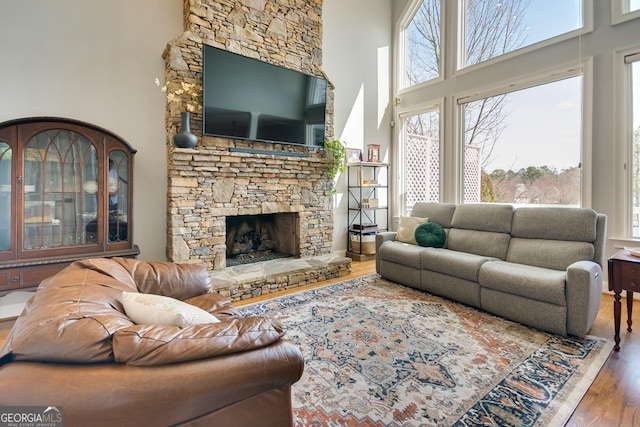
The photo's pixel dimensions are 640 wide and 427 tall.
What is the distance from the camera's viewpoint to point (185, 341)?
970 mm

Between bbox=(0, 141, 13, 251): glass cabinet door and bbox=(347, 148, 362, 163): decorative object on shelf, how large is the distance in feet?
12.8

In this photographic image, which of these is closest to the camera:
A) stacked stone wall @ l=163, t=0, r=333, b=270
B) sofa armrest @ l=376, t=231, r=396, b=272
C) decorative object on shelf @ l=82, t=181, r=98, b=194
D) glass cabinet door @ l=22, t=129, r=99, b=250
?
glass cabinet door @ l=22, t=129, r=99, b=250

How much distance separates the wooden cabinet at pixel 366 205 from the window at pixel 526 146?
1372mm

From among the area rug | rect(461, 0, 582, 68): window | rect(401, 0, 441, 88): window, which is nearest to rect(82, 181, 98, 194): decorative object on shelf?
the area rug

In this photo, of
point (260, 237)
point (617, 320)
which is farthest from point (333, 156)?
point (617, 320)

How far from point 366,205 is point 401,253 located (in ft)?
5.05

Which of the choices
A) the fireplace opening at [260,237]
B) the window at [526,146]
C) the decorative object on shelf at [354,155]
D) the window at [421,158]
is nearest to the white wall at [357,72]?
the decorative object on shelf at [354,155]

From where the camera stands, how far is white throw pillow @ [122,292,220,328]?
1.14 meters

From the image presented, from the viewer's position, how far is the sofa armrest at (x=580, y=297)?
7.43 feet

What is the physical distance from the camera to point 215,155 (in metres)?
3.50

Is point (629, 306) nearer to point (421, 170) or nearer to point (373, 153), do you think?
point (421, 170)

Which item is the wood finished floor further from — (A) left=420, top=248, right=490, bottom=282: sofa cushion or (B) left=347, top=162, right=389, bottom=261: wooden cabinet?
(B) left=347, top=162, right=389, bottom=261: wooden cabinet

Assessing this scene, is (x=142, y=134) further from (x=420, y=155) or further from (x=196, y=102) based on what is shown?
(x=420, y=155)

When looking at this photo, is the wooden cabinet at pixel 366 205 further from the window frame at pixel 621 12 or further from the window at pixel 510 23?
the window frame at pixel 621 12
